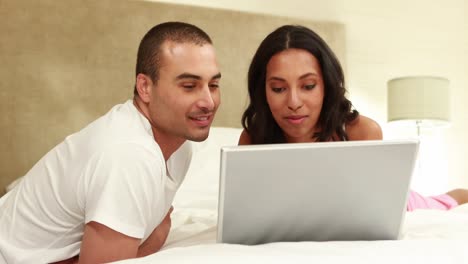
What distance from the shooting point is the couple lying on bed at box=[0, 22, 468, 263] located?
1015 millimetres

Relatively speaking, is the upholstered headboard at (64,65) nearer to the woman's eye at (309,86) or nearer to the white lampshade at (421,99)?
the white lampshade at (421,99)

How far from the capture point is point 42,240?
1145 millimetres

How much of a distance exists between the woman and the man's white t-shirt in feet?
1.88

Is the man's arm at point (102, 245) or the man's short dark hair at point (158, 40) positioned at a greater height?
the man's short dark hair at point (158, 40)

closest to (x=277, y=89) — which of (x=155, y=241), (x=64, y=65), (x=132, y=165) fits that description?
(x=155, y=241)

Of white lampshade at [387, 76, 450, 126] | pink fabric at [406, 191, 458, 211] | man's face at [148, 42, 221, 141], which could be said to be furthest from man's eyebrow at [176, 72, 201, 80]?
white lampshade at [387, 76, 450, 126]

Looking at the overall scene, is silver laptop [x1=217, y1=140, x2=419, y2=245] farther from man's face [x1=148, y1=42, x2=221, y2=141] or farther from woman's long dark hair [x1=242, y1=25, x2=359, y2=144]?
woman's long dark hair [x1=242, y1=25, x2=359, y2=144]

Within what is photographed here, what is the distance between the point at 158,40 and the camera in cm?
124

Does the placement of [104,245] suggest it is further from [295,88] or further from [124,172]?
[295,88]

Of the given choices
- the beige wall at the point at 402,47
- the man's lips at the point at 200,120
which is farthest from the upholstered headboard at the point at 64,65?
the man's lips at the point at 200,120

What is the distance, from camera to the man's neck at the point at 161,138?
4.13 feet

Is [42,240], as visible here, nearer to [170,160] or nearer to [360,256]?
[170,160]

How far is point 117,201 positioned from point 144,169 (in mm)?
79

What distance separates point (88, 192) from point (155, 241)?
1.01ft
